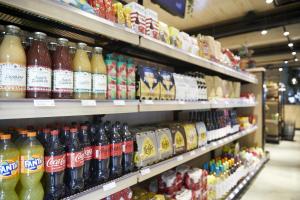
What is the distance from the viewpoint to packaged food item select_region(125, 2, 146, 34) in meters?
1.69

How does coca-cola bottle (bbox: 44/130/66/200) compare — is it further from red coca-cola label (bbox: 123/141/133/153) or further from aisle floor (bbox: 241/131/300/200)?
aisle floor (bbox: 241/131/300/200)

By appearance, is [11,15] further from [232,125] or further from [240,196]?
[240,196]

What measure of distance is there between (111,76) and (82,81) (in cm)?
26

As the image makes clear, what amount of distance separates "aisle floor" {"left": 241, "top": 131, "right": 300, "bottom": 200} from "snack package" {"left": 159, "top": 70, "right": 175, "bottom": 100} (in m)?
2.33

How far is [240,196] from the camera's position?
138 inches

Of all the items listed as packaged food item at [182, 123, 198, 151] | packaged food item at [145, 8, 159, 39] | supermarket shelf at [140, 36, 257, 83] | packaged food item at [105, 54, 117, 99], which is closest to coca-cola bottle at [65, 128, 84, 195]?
packaged food item at [105, 54, 117, 99]

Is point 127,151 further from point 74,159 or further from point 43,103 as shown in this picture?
point 43,103

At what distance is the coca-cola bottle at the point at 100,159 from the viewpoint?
4.37ft

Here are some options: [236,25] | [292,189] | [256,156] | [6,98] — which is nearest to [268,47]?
[236,25]

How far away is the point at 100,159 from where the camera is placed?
133cm

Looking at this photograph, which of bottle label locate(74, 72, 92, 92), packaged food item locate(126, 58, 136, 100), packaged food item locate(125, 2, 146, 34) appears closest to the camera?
bottle label locate(74, 72, 92, 92)

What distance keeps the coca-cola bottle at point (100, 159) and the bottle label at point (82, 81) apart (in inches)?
11.8

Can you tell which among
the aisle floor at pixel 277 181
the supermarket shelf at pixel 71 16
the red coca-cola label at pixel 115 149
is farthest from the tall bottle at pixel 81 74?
the aisle floor at pixel 277 181

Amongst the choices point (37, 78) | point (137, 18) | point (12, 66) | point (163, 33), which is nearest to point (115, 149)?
point (37, 78)
